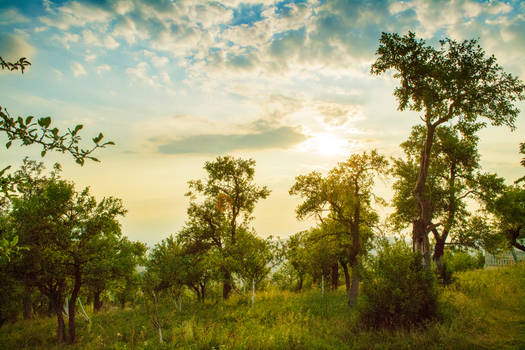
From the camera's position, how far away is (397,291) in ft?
38.7

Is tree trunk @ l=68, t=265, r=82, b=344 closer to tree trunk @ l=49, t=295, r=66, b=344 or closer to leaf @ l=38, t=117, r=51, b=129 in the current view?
tree trunk @ l=49, t=295, r=66, b=344

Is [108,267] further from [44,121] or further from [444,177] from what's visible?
[444,177]

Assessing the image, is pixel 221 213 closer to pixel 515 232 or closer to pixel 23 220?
pixel 23 220

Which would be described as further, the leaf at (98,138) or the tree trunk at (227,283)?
the tree trunk at (227,283)

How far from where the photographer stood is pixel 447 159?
21.4 m

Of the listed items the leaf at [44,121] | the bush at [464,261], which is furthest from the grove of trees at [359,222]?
the bush at [464,261]

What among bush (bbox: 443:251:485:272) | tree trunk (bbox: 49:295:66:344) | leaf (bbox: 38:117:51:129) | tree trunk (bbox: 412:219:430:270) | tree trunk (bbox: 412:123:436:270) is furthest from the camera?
bush (bbox: 443:251:485:272)

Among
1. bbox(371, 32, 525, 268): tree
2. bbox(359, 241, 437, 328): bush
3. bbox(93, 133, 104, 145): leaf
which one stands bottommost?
bbox(359, 241, 437, 328): bush

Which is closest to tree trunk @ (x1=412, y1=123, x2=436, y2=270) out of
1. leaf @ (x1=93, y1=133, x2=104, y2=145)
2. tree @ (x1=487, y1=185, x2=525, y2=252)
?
tree @ (x1=487, y1=185, x2=525, y2=252)

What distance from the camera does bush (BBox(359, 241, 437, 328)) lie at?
11.7 metres

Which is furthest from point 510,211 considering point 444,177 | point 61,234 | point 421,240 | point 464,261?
point 61,234

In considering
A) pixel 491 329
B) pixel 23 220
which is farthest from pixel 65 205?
pixel 491 329

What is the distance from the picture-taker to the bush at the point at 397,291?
11.7 meters

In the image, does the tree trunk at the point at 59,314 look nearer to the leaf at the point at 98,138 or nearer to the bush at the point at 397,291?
the bush at the point at 397,291
